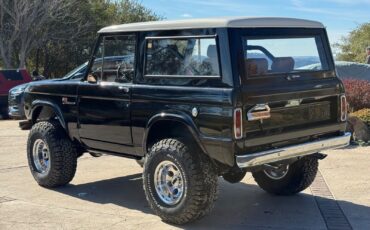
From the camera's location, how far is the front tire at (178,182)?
214 inches

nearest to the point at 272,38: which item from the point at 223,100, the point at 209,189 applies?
the point at 223,100

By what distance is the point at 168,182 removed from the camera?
5.82m

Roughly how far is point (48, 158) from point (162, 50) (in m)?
2.42

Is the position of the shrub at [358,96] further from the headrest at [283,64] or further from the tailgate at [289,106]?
the headrest at [283,64]

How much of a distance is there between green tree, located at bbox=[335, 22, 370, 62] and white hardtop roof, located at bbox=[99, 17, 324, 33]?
24.0 m

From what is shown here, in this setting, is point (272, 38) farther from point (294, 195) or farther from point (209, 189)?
point (294, 195)

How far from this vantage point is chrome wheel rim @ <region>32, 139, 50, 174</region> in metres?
7.48

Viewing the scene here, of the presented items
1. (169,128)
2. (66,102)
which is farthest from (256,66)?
(66,102)

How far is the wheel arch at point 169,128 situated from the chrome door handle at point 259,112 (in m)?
0.53

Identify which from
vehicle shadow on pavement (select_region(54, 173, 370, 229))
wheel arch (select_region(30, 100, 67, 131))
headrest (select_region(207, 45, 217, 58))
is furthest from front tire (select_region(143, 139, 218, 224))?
wheel arch (select_region(30, 100, 67, 131))

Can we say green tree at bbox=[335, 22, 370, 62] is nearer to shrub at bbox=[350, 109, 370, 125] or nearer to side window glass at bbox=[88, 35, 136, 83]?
shrub at bbox=[350, 109, 370, 125]

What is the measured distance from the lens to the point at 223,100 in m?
5.12

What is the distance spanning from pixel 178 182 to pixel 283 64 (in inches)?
64.1

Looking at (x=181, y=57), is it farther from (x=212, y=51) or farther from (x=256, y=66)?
(x=256, y=66)
